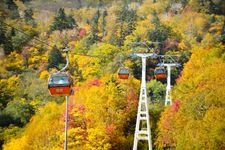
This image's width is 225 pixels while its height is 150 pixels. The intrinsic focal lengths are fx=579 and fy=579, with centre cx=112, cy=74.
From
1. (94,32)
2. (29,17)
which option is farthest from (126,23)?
(29,17)

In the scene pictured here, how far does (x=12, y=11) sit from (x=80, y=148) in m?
53.1

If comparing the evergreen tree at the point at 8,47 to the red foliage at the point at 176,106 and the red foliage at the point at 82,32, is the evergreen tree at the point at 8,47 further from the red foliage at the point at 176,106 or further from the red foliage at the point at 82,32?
the red foliage at the point at 176,106

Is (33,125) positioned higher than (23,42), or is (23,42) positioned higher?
(23,42)

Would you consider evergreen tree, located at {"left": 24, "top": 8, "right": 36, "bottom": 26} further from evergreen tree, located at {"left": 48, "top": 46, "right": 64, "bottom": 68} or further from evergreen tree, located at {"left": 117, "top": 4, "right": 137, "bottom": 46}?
evergreen tree, located at {"left": 48, "top": 46, "right": 64, "bottom": 68}

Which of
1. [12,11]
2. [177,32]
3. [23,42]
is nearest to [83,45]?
[23,42]

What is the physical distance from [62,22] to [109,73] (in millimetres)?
25546

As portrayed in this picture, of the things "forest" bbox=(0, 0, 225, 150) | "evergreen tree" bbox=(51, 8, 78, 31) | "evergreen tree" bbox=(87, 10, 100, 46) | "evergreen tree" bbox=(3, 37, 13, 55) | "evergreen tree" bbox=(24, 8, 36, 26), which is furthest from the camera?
"evergreen tree" bbox=(24, 8, 36, 26)

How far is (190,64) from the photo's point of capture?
152ft

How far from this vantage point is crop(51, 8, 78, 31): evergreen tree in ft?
264

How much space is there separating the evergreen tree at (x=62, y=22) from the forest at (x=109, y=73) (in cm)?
14

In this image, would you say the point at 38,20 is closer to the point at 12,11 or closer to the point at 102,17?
the point at 12,11

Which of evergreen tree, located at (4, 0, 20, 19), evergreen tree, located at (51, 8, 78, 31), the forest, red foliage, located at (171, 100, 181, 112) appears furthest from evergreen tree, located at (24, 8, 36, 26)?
red foliage, located at (171, 100, 181, 112)

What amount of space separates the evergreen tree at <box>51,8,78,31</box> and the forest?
0.14m

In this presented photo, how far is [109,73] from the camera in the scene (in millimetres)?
58406
